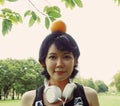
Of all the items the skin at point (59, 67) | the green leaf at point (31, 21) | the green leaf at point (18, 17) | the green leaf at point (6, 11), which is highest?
the green leaf at point (6, 11)

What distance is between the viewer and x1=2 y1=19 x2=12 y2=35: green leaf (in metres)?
0.93

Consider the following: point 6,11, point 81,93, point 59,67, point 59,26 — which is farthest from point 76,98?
point 6,11

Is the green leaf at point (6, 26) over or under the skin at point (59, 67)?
over

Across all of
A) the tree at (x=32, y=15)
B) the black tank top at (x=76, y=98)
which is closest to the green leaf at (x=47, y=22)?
the tree at (x=32, y=15)

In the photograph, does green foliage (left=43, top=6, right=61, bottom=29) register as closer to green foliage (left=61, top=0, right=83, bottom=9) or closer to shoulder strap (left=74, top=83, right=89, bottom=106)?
green foliage (left=61, top=0, right=83, bottom=9)

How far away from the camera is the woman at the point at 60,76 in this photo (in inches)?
39.1

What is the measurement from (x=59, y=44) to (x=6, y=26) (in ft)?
0.63

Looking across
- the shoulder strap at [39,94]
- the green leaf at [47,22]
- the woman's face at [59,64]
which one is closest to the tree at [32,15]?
the green leaf at [47,22]

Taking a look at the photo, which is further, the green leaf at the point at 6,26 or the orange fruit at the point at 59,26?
the orange fruit at the point at 59,26

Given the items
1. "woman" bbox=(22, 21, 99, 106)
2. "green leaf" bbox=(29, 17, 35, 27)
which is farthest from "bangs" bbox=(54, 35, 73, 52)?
"green leaf" bbox=(29, 17, 35, 27)

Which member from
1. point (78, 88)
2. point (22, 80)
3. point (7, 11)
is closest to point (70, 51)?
point (78, 88)

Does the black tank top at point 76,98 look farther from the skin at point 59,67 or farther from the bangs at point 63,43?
the bangs at point 63,43

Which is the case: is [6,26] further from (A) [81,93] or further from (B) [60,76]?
(A) [81,93]

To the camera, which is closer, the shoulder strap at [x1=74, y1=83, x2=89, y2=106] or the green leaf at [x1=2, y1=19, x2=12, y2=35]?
the green leaf at [x1=2, y1=19, x2=12, y2=35]
